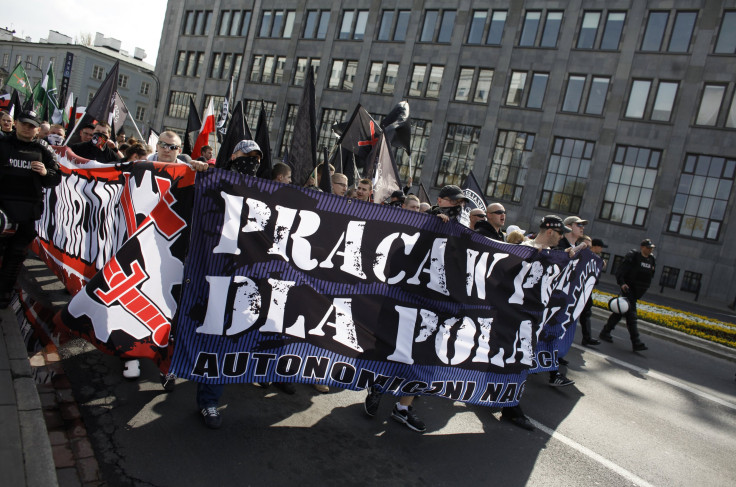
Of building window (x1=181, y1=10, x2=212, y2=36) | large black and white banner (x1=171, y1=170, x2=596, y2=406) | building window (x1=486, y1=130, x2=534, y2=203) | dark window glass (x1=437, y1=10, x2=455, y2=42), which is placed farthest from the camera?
building window (x1=181, y1=10, x2=212, y2=36)

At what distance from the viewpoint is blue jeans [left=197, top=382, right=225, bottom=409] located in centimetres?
382

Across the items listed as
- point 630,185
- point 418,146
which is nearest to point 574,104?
point 630,185

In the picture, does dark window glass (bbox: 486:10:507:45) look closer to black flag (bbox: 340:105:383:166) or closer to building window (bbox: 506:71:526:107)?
building window (bbox: 506:71:526:107)

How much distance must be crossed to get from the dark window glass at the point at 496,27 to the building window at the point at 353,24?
9847 millimetres

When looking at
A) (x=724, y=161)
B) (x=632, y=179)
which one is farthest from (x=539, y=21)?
(x=724, y=161)

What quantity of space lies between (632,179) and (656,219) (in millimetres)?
2489

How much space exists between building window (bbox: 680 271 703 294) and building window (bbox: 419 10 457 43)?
798 inches

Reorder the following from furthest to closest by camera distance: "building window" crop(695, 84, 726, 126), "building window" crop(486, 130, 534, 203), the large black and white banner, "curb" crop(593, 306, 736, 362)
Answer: "building window" crop(486, 130, 534, 203) → "building window" crop(695, 84, 726, 126) → "curb" crop(593, 306, 736, 362) → the large black and white banner

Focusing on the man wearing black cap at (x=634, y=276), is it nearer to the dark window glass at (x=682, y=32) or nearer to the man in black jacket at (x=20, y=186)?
the man in black jacket at (x=20, y=186)

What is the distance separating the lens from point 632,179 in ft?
87.8

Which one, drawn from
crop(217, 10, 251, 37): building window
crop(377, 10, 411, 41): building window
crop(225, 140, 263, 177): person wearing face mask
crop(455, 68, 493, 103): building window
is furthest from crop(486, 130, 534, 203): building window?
crop(225, 140, 263, 177): person wearing face mask

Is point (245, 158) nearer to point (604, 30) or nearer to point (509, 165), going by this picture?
point (509, 165)

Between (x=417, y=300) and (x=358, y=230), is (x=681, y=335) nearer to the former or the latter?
(x=417, y=300)

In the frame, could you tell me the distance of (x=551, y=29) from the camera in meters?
29.4
